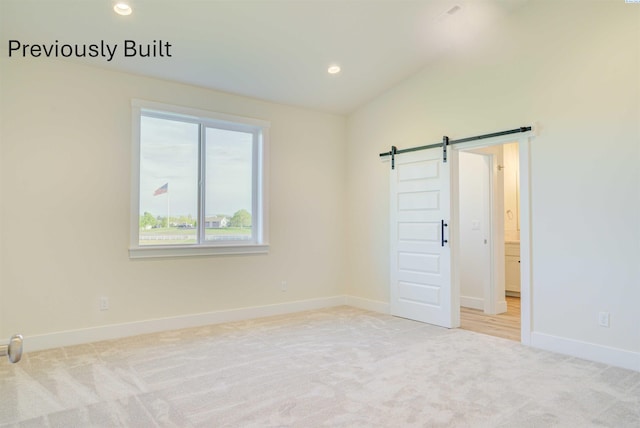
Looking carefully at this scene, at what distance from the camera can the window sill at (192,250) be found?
14.1ft

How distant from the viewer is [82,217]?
3979 millimetres

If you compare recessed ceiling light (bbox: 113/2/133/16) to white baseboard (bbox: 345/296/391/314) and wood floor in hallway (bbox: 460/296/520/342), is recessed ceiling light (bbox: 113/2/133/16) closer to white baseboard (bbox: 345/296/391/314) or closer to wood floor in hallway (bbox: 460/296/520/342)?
white baseboard (bbox: 345/296/391/314)

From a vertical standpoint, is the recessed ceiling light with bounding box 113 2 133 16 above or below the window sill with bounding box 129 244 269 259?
above

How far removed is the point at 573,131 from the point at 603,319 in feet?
5.41

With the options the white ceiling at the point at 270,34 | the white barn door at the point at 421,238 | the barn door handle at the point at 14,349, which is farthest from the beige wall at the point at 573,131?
the barn door handle at the point at 14,349

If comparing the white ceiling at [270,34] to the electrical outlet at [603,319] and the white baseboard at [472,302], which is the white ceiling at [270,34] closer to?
the electrical outlet at [603,319]

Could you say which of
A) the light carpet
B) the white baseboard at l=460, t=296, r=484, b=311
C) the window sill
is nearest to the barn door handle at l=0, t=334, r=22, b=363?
the light carpet

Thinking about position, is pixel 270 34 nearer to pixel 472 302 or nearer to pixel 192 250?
pixel 192 250

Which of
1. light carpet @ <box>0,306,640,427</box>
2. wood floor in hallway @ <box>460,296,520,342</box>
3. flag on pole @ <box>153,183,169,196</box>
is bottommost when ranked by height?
wood floor in hallway @ <box>460,296,520,342</box>

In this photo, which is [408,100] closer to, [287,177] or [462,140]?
[462,140]

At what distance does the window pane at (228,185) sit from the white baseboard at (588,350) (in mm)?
3417

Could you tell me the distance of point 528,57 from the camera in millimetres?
3998

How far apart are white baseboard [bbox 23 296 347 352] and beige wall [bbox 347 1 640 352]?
2838 millimetres

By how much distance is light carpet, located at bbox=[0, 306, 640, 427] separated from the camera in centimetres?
241
